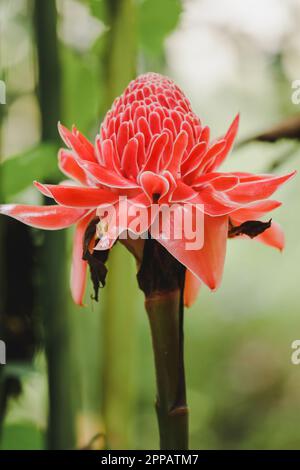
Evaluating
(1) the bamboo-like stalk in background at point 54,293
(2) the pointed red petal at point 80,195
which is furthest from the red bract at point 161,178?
(1) the bamboo-like stalk in background at point 54,293

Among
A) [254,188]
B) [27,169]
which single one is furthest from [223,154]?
[27,169]

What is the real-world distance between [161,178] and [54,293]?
166mm

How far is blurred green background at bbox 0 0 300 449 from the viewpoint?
417 mm

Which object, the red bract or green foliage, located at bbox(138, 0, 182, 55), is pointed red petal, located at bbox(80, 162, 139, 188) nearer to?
the red bract

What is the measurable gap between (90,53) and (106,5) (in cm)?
4

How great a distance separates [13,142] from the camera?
44 cm

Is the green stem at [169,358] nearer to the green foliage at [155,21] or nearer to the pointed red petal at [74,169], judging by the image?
the pointed red petal at [74,169]

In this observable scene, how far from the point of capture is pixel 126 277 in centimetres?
40

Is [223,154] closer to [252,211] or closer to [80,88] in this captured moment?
[252,211]

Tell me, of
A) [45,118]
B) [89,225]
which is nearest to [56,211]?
[89,225]

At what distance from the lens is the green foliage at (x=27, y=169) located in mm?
404

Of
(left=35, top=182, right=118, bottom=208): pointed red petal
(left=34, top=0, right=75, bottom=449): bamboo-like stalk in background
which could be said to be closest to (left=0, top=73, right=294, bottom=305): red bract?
(left=35, top=182, right=118, bottom=208): pointed red petal

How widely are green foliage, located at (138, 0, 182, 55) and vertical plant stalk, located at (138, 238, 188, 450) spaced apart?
207 mm
